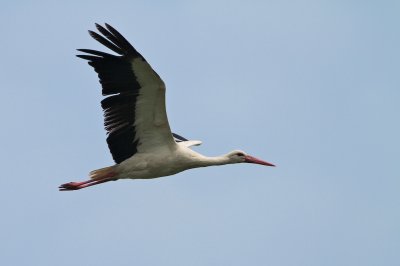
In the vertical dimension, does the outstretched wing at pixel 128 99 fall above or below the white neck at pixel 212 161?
above

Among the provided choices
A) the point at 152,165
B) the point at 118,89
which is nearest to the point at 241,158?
the point at 152,165

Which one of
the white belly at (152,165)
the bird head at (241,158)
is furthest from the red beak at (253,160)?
the white belly at (152,165)

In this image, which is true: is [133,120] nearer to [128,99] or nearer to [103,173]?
[128,99]

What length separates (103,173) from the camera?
65.4 ft

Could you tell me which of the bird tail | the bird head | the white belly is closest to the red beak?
the bird head

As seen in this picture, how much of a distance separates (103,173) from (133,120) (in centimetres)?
112

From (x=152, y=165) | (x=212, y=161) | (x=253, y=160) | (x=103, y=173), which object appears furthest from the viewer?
(x=253, y=160)

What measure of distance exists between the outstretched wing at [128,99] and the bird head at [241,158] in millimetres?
1525

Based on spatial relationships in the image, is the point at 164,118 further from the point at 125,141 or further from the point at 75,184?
the point at 75,184

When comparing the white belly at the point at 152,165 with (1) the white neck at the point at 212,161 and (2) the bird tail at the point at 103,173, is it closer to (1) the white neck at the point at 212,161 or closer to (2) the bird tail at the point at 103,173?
(2) the bird tail at the point at 103,173

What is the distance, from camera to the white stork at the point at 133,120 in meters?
18.7

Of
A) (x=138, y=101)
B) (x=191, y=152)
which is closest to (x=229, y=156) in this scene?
(x=191, y=152)

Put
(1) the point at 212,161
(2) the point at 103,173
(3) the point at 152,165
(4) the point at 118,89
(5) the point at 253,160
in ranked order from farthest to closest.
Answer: (5) the point at 253,160
(1) the point at 212,161
(2) the point at 103,173
(3) the point at 152,165
(4) the point at 118,89

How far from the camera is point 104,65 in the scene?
62.0 ft
